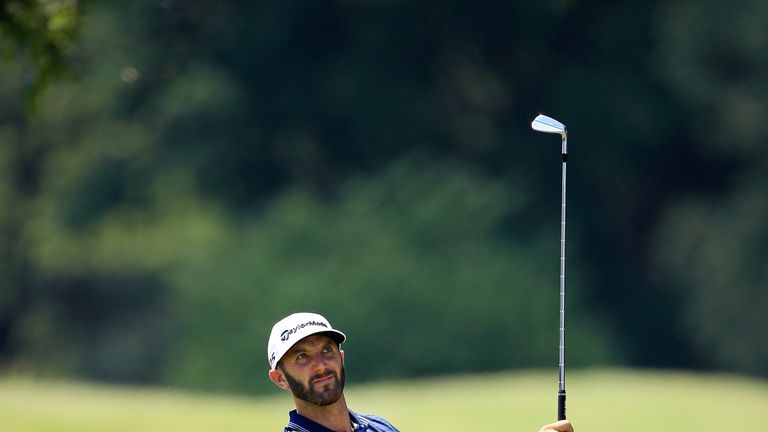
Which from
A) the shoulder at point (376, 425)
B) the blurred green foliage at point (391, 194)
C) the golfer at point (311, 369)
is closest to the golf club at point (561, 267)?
the golfer at point (311, 369)

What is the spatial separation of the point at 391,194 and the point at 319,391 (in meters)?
24.8

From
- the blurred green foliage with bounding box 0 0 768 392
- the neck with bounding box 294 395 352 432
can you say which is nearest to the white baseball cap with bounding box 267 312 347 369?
the neck with bounding box 294 395 352 432

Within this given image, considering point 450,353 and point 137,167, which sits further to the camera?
point 137,167

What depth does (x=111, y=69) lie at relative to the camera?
29109mm

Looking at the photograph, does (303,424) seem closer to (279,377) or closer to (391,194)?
(279,377)

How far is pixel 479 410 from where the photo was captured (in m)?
15.0

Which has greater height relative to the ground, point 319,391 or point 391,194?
point 391,194

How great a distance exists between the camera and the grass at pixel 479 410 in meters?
14.2

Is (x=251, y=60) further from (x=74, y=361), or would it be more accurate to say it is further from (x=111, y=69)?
(x=74, y=361)

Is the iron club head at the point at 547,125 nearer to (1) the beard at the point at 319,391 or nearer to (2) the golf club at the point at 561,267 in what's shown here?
(2) the golf club at the point at 561,267

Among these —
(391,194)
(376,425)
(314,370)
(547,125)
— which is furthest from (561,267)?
(391,194)

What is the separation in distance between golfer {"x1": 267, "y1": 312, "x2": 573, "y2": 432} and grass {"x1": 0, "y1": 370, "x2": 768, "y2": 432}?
972 cm

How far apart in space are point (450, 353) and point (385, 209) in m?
3.01

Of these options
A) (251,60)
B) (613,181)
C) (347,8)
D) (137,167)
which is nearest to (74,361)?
(137,167)
